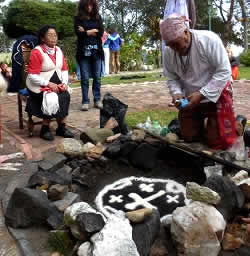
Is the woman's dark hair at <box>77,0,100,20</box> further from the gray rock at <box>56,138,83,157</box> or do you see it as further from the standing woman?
the gray rock at <box>56,138,83,157</box>

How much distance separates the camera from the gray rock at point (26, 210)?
2.35m

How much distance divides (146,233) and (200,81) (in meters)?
1.89

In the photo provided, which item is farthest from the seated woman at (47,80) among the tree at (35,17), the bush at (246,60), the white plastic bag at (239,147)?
the tree at (35,17)

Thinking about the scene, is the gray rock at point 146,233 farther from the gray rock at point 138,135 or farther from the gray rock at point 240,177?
the gray rock at point 138,135

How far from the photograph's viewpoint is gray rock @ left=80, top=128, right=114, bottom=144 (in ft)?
12.6

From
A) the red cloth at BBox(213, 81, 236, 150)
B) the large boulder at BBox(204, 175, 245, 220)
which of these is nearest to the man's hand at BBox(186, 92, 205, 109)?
the red cloth at BBox(213, 81, 236, 150)

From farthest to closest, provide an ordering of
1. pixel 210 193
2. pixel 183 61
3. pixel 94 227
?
pixel 183 61 < pixel 210 193 < pixel 94 227

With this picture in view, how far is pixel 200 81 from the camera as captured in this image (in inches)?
139

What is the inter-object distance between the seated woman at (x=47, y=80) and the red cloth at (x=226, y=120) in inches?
75.9

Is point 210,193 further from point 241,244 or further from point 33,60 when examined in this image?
point 33,60

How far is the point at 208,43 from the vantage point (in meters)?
3.31

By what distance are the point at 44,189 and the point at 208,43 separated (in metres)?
1.93

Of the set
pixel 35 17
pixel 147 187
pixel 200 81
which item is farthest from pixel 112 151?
pixel 35 17

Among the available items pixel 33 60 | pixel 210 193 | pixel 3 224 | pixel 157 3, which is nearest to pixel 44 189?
pixel 3 224
